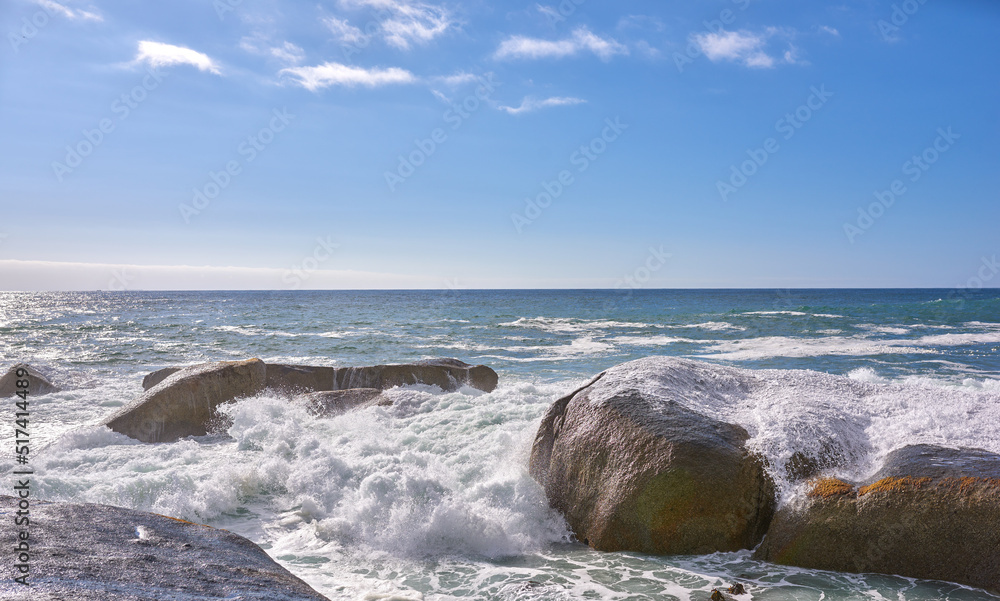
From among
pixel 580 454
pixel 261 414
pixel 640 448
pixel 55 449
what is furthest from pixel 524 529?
pixel 55 449

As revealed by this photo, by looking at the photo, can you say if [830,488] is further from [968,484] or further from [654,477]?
[654,477]

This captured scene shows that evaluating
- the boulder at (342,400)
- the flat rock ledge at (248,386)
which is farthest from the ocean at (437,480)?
the flat rock ledge at (248,386)

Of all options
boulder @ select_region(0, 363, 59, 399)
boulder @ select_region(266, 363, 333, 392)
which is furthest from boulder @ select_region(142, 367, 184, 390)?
boulder @ select_region(266, 363, 333, 392)

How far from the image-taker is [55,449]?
7258 mm

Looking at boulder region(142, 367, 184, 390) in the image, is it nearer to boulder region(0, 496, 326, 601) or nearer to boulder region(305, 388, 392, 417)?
boulder region(305, 388, 392, 417)

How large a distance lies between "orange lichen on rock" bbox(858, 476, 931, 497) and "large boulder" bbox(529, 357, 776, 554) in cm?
68

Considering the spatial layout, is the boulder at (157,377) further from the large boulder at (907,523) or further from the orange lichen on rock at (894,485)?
the orange lichen on rock at (894,485)

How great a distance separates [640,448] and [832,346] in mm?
17798

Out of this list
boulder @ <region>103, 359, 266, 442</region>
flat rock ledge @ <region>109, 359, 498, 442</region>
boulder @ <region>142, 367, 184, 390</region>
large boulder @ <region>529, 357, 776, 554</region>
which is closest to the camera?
large boulder @ <region>529, 357, 776, 554</region>

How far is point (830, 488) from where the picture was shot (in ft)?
15.0

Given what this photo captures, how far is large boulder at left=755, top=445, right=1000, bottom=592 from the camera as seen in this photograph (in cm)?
410

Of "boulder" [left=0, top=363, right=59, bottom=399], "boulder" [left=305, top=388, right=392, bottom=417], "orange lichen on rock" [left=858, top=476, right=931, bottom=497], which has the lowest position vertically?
"boulder" [left=0, top=363, right=59, bottom=399]

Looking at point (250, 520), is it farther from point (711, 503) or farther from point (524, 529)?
point (711, 503)

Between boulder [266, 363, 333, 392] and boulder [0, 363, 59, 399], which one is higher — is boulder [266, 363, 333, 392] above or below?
above
